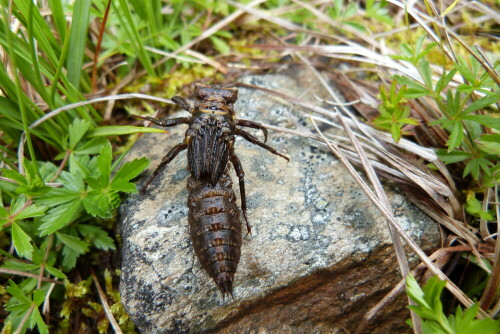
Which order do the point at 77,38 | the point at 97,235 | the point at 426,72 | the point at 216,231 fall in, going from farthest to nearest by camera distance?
the point at 77,38 < the point at 97,235 < the point at 426,72 < the point at 216,231

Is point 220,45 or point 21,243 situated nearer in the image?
point 21,243

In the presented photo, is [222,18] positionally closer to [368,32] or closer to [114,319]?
[368,32]

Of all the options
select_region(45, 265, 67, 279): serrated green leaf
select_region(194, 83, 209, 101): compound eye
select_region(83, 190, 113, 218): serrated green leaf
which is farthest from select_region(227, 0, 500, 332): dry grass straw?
select_region(45, 265, 67, 279): serrated green leaf

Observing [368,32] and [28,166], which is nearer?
[28,166]

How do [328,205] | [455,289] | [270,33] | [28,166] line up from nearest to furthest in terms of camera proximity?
[455,289] → [28,166] → [328,205] → [270,33]

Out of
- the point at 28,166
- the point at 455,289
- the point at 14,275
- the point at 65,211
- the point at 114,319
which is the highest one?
the point at 28,166

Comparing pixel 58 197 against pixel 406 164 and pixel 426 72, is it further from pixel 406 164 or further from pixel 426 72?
pixel 426 72

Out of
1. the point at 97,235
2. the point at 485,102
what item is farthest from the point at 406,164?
the point at 97,235

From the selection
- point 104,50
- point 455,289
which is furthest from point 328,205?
point 104,50
